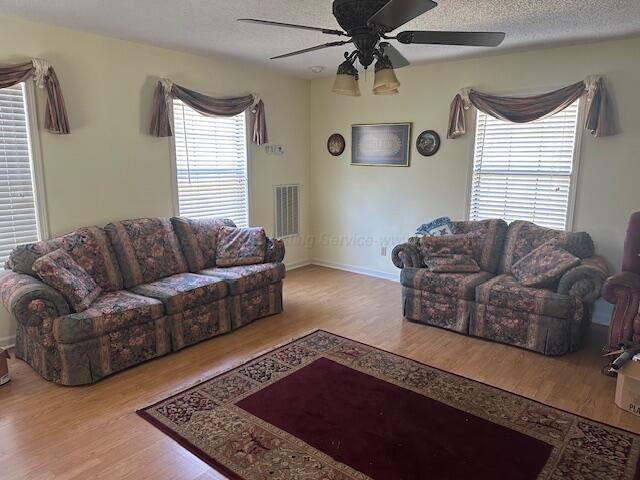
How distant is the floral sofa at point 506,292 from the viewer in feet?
11.6

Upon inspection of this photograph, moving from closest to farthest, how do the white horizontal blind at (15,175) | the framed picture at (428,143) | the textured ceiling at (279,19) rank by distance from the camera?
the textured ceiling at (279,19), the white horizontal blind at (15,175), the framed picture at (428,143)

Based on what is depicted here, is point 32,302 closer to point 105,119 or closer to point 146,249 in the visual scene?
point 146,249

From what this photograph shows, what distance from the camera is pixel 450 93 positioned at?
4961mm

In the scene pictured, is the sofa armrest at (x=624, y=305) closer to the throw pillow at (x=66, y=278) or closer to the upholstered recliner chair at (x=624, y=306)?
the upholstered recliner chair at (x=624, y=306)

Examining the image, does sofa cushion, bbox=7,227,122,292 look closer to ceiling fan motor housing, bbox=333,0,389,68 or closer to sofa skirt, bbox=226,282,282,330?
sofa skirt, bbox=226,282,282,330

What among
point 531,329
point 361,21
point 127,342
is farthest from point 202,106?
point 531,329

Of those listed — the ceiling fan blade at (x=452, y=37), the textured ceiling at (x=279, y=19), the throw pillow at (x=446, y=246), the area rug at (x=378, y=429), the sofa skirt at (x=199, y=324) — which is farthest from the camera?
Answer: the throw pillow at (x=446, y=246)

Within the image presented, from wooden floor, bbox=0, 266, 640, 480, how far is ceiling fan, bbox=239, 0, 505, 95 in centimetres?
217

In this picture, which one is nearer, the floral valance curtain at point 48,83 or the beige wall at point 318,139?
the floral valance curtain at point 48,83

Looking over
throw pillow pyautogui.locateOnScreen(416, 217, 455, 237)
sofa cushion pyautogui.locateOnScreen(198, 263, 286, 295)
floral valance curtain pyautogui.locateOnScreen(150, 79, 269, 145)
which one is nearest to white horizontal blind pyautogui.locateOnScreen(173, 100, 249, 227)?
floral valance curtain pyautogui.locateOnScreen(150, 79, 269, 145)

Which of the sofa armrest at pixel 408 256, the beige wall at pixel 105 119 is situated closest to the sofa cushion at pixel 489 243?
the sofa armrest at pixel 408 256

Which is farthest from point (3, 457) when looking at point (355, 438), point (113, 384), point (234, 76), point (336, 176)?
point (336, 176)

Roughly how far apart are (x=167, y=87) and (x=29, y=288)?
7.62 ft

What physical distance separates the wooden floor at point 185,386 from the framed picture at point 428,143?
5.95 ft
